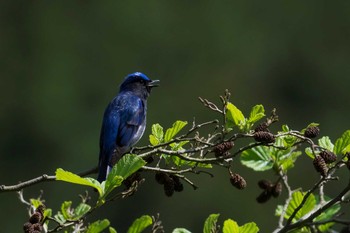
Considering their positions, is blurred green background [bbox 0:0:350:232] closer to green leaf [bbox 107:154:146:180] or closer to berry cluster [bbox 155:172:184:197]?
berry cluster [bbox 155:172:184:197]

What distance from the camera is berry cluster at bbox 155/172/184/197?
388 centimetres

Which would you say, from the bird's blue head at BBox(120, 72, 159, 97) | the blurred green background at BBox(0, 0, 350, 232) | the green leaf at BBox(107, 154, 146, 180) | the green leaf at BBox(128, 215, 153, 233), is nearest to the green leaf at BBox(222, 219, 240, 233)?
the green leaf at BBox(128, 215, 153, 233)

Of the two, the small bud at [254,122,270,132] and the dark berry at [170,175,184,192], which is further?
the dark berry at [170,175,184,192]

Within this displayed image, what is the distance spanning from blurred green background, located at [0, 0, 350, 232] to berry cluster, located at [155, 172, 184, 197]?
15734 mm

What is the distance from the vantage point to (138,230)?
361cm

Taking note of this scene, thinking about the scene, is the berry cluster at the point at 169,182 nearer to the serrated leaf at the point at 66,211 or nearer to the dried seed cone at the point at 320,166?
the serrated leaf at the point at 66,211

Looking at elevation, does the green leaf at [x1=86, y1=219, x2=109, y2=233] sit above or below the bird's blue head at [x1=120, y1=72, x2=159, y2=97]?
below

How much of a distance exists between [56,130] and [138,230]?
2289 cm

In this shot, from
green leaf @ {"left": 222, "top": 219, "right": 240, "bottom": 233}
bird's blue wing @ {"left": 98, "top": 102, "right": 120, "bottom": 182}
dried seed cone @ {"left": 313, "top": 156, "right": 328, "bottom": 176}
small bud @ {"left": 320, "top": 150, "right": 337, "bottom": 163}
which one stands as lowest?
green leaf @ {"left": 222, "top": 219, "right": 240, "bottom": 233}

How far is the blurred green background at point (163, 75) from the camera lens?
22547mm

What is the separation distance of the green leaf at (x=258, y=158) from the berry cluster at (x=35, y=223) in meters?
0.84

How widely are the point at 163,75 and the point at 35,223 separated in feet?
74.4

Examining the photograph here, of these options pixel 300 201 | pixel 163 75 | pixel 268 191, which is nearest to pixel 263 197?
pixel 268 191

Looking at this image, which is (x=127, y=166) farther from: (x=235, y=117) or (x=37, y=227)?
(x=235, y=117)
